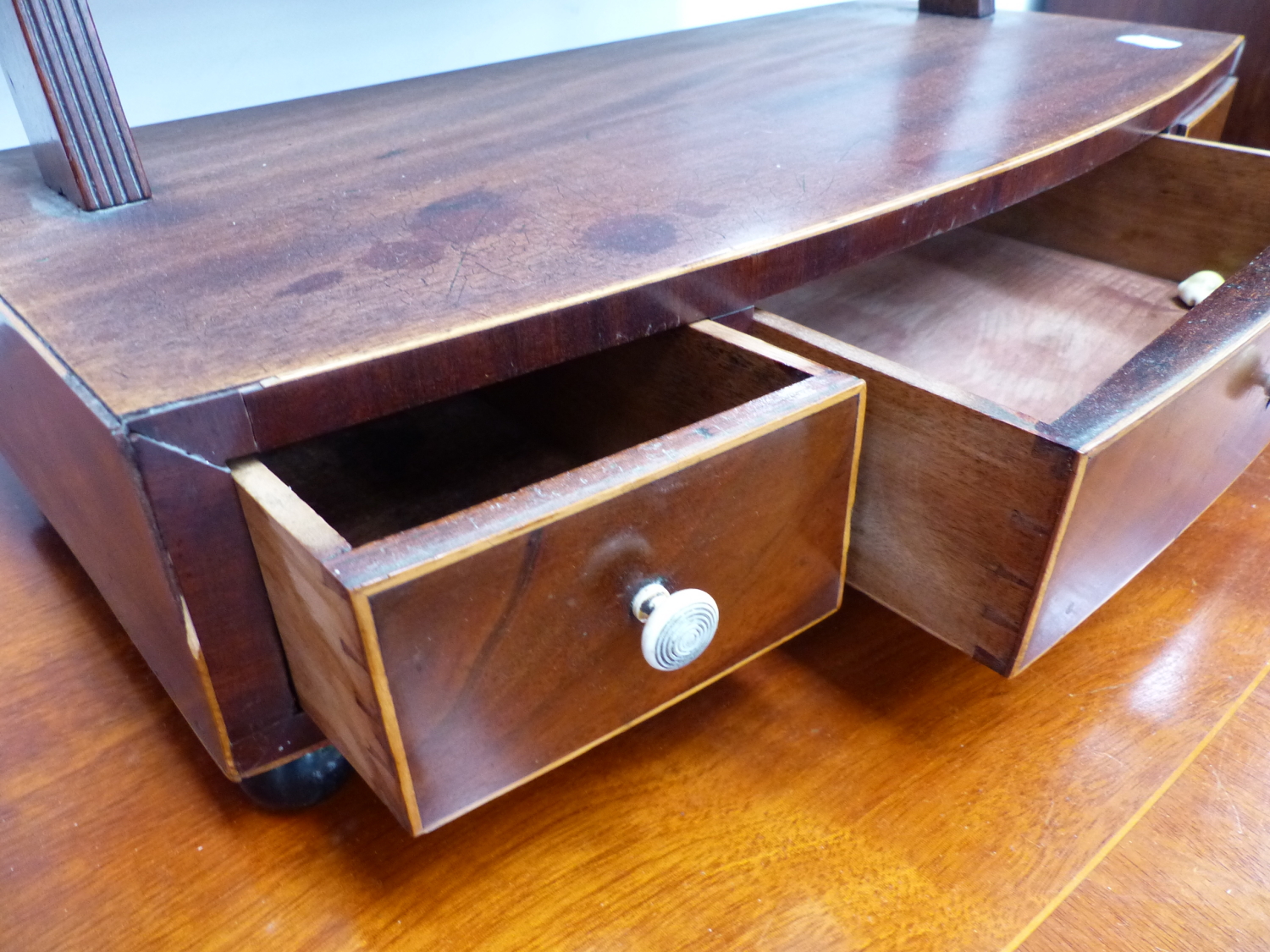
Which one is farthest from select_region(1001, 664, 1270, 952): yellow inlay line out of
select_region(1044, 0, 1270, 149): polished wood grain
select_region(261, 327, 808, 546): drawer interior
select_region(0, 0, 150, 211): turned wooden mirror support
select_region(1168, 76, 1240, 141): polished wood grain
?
select_region(1044, 0, 1270, 149): polished wood grain

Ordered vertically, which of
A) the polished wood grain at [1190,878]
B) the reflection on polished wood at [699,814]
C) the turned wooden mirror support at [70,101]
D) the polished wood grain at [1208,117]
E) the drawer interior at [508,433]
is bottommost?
the polished wood grain at [1190,878]

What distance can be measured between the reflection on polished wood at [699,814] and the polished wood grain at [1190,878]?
1 centimetres

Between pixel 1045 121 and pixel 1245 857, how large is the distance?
45 centimetres

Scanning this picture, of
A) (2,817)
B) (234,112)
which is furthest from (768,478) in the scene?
(234,112)

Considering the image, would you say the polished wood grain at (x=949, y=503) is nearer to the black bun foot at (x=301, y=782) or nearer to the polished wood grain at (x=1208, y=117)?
the black bun foot at (x=301, y=782)

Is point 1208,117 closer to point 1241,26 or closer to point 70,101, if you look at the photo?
point 1241,26

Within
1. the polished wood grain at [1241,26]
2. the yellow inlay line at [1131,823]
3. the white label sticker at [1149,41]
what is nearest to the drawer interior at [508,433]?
the yellow inlay line at [1131,823]

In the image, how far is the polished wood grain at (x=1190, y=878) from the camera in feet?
1.39

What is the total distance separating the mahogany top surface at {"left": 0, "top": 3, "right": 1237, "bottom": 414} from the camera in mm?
408

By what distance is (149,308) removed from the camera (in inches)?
16.6

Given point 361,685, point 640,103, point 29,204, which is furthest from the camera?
point 640,103

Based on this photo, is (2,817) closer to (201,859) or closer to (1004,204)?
(201,859)

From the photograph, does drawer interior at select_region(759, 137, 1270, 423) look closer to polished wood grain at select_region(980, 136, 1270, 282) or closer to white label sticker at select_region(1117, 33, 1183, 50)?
polished wood grain at select_region(980, 136, 1270, 282)

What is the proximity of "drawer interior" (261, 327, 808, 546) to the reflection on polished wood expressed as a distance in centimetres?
15
